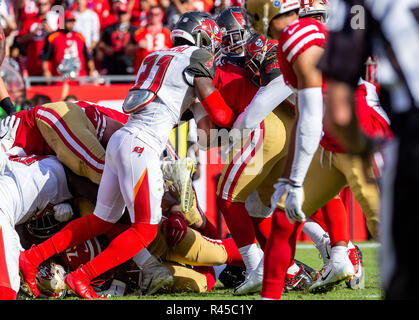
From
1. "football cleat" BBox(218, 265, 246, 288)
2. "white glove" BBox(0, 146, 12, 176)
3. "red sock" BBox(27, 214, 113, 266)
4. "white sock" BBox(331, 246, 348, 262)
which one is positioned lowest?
"football cleat" BBox(218, 265, 246, 288)

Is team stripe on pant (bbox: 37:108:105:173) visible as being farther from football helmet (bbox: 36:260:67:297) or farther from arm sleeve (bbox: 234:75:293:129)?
arm sleeve (bbox: 234:75:293:129)

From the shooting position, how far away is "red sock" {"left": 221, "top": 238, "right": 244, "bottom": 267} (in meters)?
4.79

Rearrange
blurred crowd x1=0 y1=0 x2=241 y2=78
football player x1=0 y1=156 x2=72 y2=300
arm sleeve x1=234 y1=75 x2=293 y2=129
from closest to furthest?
football player x1=0 y1=156 x2=72 y2=300 < arm sleeve x1=234 y1=75 x2=293 y2=129 < blurred crowd x1=0 y1=0 x2=241 y2=78

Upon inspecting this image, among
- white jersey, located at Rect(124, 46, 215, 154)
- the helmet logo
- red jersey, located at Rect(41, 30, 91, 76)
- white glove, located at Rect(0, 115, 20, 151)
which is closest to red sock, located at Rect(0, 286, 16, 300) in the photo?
white jersey, located at Rect(124, 46, 215, 154)

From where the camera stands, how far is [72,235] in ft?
14.1

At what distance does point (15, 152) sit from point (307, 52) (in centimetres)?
238

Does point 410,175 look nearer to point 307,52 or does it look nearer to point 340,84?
point 340,84

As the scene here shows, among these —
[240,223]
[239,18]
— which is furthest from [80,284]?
[239,18]

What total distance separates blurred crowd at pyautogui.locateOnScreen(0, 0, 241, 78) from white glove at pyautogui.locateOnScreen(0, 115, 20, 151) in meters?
4.52

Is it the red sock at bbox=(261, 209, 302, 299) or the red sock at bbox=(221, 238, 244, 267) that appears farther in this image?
the red sock at bbox=(221, 238, 244, 267)

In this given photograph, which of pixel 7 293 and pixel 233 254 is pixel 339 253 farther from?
pixel 7 293

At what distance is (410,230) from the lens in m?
2.04

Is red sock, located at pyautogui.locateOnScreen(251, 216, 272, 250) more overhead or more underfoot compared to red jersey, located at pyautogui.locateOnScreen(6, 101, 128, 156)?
more underfoot
